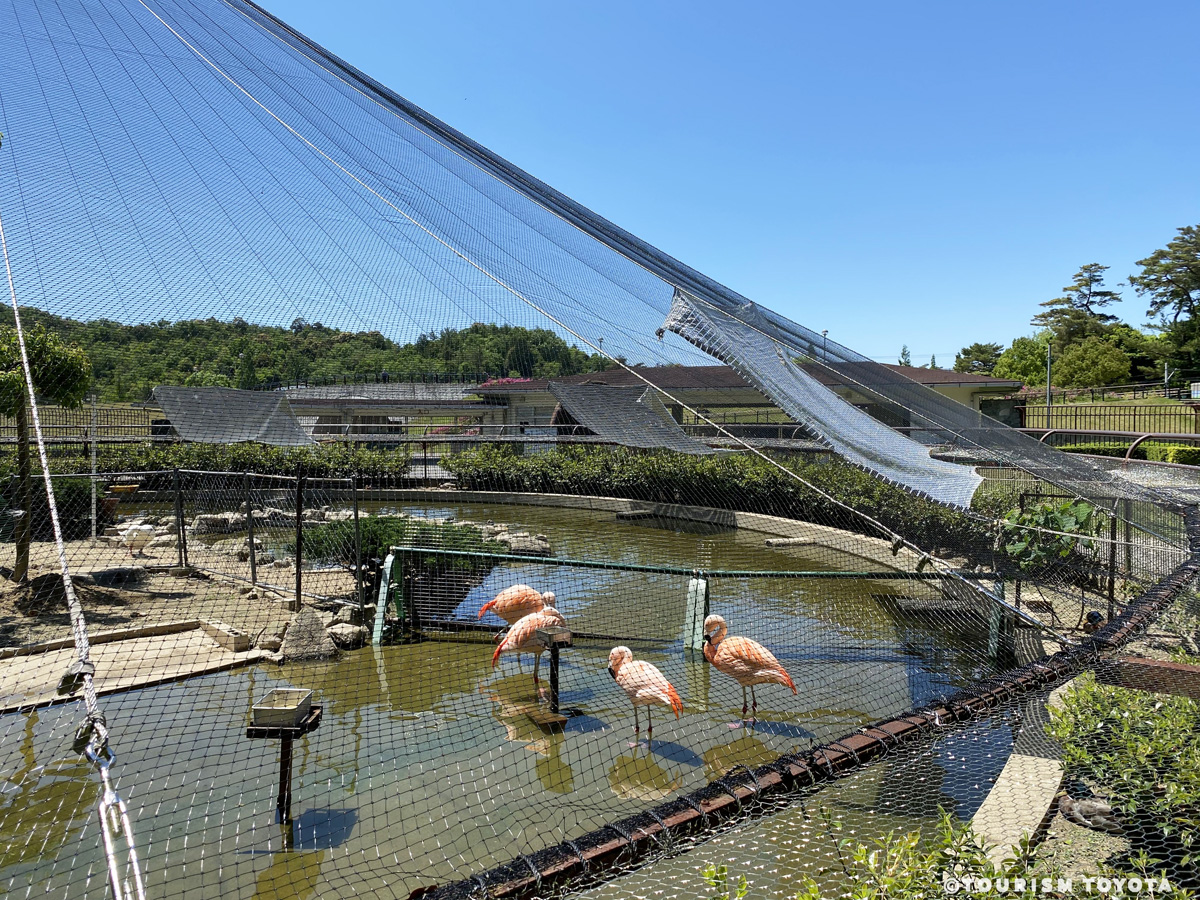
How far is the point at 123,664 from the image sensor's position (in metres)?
4.70

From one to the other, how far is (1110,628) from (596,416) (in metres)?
3.80

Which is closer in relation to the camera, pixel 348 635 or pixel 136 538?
pixel 348 635

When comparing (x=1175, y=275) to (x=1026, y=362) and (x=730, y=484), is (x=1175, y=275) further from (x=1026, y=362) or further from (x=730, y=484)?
(x=730, y=484)

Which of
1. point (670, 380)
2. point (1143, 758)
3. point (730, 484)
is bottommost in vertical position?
point (1143, 758)

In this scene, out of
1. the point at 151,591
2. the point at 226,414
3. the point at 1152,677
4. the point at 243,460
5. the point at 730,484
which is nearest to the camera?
the point at 1152,677

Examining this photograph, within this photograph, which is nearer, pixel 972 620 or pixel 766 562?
pixel 972 620

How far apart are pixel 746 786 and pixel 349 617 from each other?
4525 millimetres

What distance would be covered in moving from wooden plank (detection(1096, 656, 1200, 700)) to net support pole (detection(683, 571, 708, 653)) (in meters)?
2.77

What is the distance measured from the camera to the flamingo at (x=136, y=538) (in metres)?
7.61

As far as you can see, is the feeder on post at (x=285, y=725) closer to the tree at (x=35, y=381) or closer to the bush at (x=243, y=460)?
the tree at (x=35, y=381)

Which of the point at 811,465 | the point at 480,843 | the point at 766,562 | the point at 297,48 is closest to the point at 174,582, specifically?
the point at 297,48

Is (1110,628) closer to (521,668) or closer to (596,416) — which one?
(521,668)

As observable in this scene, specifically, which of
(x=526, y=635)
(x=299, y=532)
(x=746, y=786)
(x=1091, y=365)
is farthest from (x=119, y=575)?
(x=1091, y=365)

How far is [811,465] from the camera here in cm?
811
